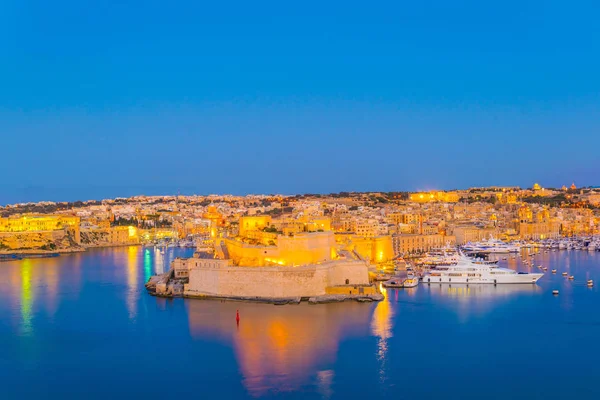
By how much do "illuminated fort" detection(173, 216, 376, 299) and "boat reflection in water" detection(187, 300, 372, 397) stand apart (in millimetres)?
397

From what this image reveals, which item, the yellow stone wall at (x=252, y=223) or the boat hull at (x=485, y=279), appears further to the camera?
the yellow stone wall at (x=252, y=223)

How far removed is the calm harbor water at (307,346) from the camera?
736cm

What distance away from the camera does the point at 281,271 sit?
11.4 metres

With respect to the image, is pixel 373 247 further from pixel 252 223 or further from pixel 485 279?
pixel 485 279

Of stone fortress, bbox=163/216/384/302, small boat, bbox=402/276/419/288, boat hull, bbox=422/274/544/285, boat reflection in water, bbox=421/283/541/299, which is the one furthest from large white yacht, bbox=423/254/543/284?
→ stone fortress, bbox=163/216/384/302

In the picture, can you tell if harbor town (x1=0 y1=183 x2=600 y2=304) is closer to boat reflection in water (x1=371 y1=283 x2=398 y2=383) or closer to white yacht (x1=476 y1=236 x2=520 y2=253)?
white yacht (x1=476 y1=236 x2=520 y2=253)

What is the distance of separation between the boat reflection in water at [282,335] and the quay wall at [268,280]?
1.13 ft

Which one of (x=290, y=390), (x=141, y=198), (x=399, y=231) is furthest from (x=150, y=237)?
(x=141, y=198)

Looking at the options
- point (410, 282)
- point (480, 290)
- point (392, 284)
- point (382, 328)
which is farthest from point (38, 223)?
point (382, 328)

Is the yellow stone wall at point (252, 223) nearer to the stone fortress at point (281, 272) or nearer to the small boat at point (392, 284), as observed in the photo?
the stone fortress at point (281, 272)

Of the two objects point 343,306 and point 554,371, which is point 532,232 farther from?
point 554,371

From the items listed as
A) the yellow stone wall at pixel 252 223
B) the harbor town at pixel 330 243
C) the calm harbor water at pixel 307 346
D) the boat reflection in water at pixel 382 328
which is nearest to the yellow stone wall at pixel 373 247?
the harbor town at pixel 330 243

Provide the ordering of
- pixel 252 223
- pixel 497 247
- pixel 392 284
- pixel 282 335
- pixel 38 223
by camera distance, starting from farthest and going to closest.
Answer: pixel 38 223, pixel 497 247, pixel 252 223, pixel 392 284, pixel 282 335

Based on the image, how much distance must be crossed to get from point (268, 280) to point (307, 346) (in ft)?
9.45
